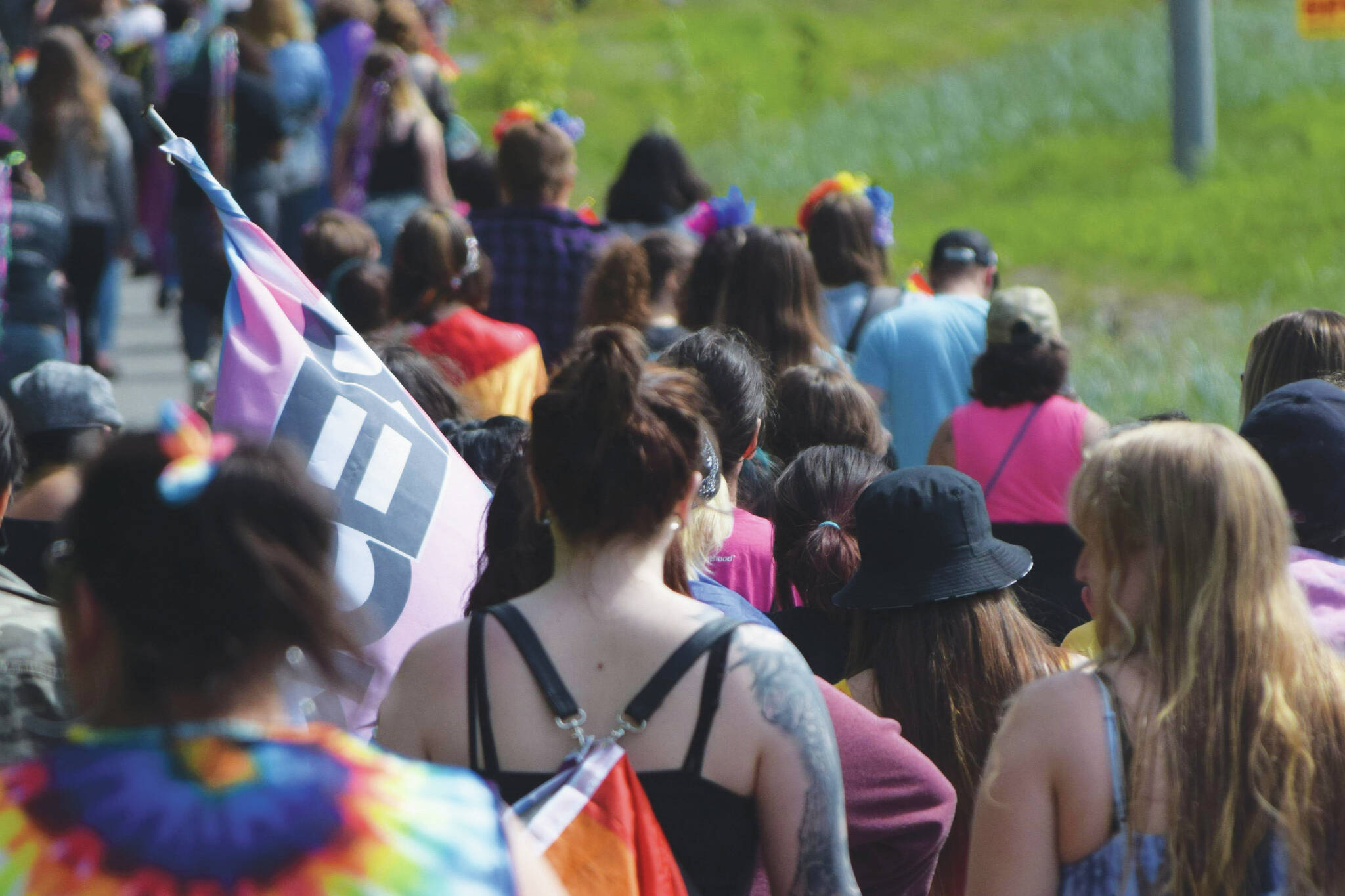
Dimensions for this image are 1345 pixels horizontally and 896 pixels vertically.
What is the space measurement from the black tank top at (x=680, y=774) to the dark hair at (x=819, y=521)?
1151 millimetres

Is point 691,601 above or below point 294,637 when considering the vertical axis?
below

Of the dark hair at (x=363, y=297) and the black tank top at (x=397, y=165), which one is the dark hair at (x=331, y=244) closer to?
the dark hair at (x=363, y=297)

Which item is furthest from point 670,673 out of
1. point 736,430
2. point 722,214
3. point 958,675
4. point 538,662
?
point 722,214

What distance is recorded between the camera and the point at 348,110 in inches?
284

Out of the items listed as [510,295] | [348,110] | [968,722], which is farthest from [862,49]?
[968,722]

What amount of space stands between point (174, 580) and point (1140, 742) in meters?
1.20

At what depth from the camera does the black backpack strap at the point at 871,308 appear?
17.5 feet

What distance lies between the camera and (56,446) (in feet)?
11.5

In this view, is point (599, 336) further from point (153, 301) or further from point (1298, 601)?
point (153, 301)

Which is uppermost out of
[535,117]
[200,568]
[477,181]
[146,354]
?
[535,117]

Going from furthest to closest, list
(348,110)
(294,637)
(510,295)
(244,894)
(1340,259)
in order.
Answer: (1340,259)
(348,110)
(510,295)
(294,637)
(244,894)

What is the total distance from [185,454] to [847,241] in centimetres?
407

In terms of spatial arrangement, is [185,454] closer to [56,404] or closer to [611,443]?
[611,443]

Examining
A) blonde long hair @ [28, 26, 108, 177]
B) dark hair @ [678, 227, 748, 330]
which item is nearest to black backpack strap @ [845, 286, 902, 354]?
dark hair @ [678, 227, 748, 330]
